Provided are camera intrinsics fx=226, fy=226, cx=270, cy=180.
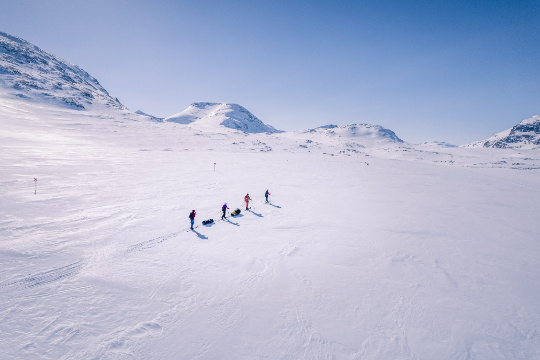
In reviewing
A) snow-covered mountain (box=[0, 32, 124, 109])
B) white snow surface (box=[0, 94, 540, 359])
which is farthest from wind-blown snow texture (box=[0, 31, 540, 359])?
snow-covered mountain (box=[0, 32, 124, 109])

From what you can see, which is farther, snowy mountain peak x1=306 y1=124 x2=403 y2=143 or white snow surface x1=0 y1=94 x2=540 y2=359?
snowy mountain peak x1=306 y1=124 x2=403 y2=143

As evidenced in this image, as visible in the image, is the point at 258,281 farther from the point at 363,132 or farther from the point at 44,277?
the point at 363,132

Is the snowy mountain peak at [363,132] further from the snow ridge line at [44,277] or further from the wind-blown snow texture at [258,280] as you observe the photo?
the snow ridge line at [44,277]

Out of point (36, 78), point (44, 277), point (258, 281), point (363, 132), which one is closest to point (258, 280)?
point (258, 281)

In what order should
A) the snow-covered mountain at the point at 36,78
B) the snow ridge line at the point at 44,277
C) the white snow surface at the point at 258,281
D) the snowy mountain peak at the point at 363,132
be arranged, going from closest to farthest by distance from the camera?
the white snow surface at the point at 258,281 < the snow ridge line at the point at 44,277 < the snow-covered mountain at the point at 36,78 < the snowy mountain peak at the point at 363,132

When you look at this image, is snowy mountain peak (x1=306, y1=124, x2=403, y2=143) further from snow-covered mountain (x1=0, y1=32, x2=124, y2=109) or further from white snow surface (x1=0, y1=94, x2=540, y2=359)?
white snow surface (x1=0, y1=94, x2=540, y2=359)

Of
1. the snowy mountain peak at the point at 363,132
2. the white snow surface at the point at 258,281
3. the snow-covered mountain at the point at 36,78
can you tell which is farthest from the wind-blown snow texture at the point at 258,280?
the snowy mountain peak at the point at 363,132

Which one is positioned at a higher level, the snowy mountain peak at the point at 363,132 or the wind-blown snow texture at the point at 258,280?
the snowy mountain peak at the point at 363,132
